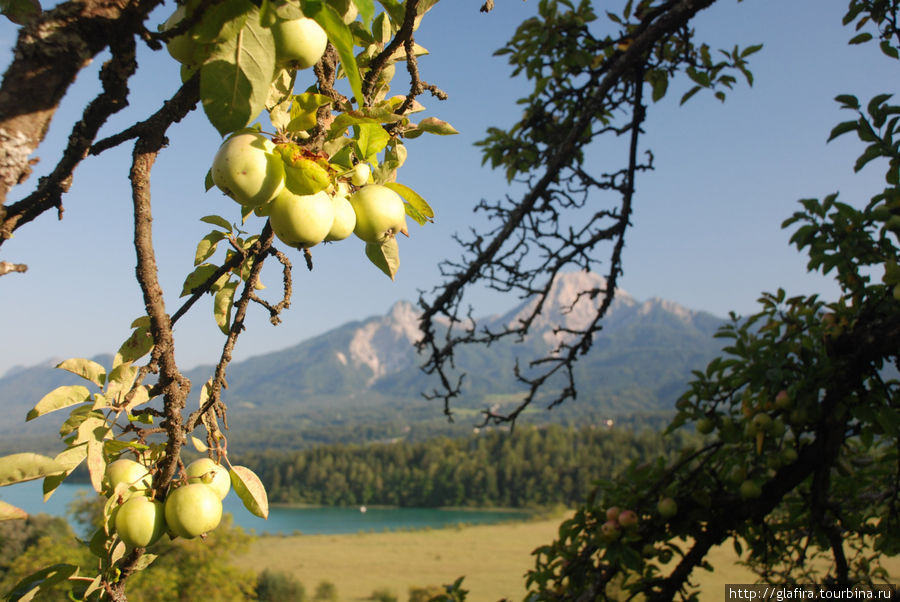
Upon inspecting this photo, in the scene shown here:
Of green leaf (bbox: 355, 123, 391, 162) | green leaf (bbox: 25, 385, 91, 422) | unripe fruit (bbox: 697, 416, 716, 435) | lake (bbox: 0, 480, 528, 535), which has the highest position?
green leaf (bbox: 355, 123, 391, 162)

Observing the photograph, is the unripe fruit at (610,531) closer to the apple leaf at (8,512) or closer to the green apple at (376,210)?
the green apple at (376,210)

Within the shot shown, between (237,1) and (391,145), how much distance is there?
439 millimetres

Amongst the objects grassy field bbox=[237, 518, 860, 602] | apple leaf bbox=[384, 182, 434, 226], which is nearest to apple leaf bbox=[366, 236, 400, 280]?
apple leaf bbox=[384, 182, 434, 226]

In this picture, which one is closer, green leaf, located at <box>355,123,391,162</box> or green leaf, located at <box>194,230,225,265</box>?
green leaf, located at <box>355,123,391,162</box>

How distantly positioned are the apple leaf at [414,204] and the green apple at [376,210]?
35 mm

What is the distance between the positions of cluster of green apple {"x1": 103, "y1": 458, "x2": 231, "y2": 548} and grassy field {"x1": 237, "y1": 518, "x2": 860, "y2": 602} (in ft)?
127

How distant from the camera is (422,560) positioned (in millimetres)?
48750

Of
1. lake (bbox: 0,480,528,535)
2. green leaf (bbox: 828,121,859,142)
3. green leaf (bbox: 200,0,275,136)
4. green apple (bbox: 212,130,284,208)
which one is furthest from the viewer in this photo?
lake (bbox: 0,480,528,535)

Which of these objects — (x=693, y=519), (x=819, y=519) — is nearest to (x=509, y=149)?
(x=693, y=519)

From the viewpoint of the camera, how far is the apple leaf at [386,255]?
106cm

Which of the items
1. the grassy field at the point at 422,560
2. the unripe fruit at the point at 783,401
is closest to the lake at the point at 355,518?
the grassy field at the point at 422,560

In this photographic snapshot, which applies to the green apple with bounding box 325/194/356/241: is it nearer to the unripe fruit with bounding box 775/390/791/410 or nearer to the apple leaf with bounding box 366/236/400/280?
the apple leaf with bounding box 366/236/400/280

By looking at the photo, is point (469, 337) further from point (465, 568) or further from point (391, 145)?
point (465, 568)

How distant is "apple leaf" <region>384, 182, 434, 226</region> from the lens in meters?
1.00
